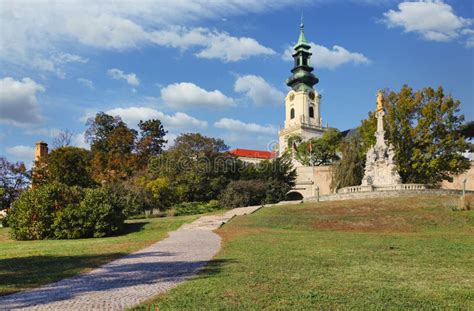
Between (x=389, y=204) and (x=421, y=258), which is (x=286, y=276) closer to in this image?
(x=421, y=258)

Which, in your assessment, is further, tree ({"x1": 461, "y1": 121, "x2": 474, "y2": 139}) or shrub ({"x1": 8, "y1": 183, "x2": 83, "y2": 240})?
tree ({"x1": 461, "y1": 121, "x2": 474, "y2": 139})

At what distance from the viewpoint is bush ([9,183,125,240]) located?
21.9 meters

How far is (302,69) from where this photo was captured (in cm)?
8425

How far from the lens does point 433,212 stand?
912 inches

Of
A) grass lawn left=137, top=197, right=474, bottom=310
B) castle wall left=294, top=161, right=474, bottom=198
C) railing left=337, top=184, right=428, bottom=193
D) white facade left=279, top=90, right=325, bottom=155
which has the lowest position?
grass lawn left=137, top=197, right=474, bottom=310

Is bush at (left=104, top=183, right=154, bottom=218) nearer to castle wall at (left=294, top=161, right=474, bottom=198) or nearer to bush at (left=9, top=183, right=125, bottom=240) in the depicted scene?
bush at (left=9, top=183, right=125, bottom=240)

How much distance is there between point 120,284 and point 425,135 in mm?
32791

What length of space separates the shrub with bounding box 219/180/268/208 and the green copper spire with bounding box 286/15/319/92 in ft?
163

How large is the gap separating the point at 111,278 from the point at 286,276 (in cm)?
336

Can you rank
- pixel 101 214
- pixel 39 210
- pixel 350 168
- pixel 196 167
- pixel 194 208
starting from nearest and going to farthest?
pixel 101 214
pixel 39 210
pixel 194 208
pixel 350 168
pixel 196 167

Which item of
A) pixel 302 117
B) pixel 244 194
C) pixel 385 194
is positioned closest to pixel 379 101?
pixel 385 194

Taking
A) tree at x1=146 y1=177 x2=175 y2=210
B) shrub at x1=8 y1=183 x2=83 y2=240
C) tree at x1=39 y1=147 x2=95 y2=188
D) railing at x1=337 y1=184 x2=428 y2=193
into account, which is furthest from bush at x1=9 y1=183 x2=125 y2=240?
railing at x1=337 y1=184 x2=428 y2=193

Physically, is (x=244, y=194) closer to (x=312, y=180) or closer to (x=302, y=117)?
(x=312, y=180)

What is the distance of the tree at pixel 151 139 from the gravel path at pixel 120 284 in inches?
1640
